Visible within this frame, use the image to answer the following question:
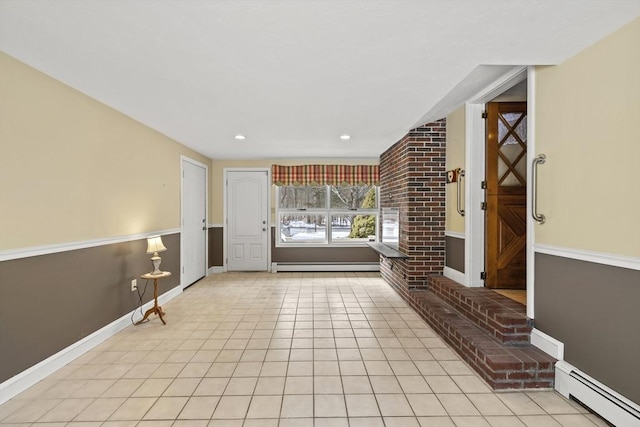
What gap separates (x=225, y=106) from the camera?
296cm

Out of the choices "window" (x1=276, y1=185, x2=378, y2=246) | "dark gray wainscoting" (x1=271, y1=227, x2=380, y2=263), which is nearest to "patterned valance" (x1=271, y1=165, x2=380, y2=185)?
"window" (x1=276, y1=185, x2=378, y2=246)

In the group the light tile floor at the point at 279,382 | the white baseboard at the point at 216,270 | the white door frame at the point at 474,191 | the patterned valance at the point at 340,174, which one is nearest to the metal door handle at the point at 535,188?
the white door frame at the point at 474,191

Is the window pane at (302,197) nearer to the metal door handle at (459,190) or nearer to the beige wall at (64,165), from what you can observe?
the beige wall at (64,165)

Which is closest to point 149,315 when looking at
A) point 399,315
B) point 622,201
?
point 399,315

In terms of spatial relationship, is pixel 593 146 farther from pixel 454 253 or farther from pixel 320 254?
pixel 320 254

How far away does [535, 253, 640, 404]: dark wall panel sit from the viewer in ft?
5.37

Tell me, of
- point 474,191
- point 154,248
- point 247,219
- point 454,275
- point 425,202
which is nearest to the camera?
point 474,191

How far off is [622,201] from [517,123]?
71.3 inches

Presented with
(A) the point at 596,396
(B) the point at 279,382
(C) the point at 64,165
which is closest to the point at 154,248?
(C) the point at 64,165

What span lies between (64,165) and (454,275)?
13.2 feet

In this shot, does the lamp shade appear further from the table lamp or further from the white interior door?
the white interior door

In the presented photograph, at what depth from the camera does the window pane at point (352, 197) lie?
610cm

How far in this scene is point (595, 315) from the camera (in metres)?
1.83

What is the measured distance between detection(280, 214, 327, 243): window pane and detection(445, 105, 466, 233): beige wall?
2771mm
